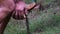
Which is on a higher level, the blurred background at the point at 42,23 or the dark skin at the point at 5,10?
the dark skin at the point at 5,10

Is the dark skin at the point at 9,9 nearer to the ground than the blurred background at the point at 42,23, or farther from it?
farther from it

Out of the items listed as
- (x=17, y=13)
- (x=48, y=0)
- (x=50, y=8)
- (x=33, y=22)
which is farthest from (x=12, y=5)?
(x=48, y=0)

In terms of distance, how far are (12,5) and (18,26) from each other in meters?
2.83

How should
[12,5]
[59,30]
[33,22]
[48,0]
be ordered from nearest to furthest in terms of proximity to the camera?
[12,5] → [59,30] → [33,22] → [48,0]

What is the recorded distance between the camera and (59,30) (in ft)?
11.6

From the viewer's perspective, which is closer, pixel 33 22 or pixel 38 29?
pixel 38 29

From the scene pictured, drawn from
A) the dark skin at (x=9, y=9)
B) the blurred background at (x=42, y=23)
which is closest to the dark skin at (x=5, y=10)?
the dark skin at (x=9, y=9)

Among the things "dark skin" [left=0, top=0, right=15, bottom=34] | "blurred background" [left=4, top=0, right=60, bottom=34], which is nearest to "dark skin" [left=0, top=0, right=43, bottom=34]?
"dark skin" [left=0, top=0, right=15, bottom=34]

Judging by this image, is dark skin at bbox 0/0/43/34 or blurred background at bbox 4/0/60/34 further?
blurred background at bbox 4/0/60/34

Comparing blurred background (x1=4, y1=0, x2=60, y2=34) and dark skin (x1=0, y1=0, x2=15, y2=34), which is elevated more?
dark skin (x1=0, y1=0, x2=15, y2=34)

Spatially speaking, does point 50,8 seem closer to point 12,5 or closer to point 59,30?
point 59,30

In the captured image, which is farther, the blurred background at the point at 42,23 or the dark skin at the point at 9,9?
the blurred background at the point at 42,23

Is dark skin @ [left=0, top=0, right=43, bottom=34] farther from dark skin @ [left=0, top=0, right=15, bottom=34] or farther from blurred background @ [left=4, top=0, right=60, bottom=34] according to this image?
blurred background @ [left=4, top=0, right=60, bottom=34]

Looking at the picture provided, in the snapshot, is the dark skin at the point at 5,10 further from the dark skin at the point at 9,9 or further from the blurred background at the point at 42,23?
the blurred background at the point at 42,23
